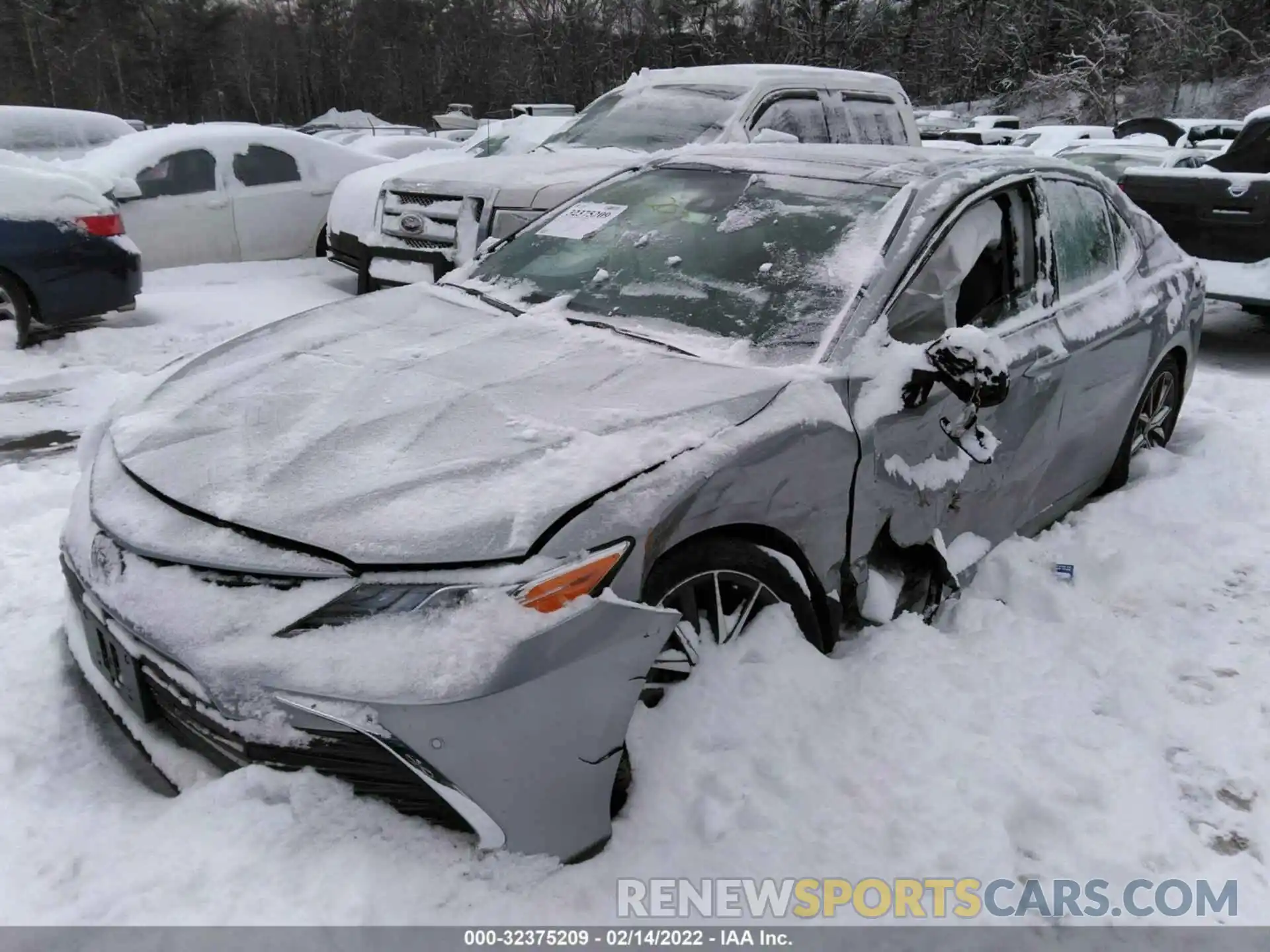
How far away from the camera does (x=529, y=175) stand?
6797mm

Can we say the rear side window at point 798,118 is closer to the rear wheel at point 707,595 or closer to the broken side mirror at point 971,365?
the broken side mirror at point 971,365

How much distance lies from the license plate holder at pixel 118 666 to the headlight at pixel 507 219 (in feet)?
15.3

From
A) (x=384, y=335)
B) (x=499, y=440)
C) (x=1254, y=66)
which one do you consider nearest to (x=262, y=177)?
(x=384, y=335)

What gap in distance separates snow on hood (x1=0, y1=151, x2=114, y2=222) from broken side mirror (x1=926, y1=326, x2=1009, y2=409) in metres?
6.14

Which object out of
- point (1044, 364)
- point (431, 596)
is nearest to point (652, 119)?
point (1044, 364)

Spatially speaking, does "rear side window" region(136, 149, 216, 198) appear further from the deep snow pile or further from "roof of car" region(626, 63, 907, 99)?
"roof of car" region(626, 63, 907, 99)

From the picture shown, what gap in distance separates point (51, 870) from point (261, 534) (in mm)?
818

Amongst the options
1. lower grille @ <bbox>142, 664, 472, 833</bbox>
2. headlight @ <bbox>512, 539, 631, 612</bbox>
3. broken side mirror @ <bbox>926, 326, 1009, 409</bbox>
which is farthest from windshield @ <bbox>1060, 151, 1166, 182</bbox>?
lower grille @ <bbox>142, 664, 472, 833</bbox>

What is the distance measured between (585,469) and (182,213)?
8.17 m

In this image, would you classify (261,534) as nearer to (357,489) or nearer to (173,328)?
(357,489)

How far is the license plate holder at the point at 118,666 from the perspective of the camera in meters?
2.16

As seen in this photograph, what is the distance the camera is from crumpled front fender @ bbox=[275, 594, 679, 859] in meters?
1.87

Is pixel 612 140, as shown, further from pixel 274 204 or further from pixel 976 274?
pixel 976 274

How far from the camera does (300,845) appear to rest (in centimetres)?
195
